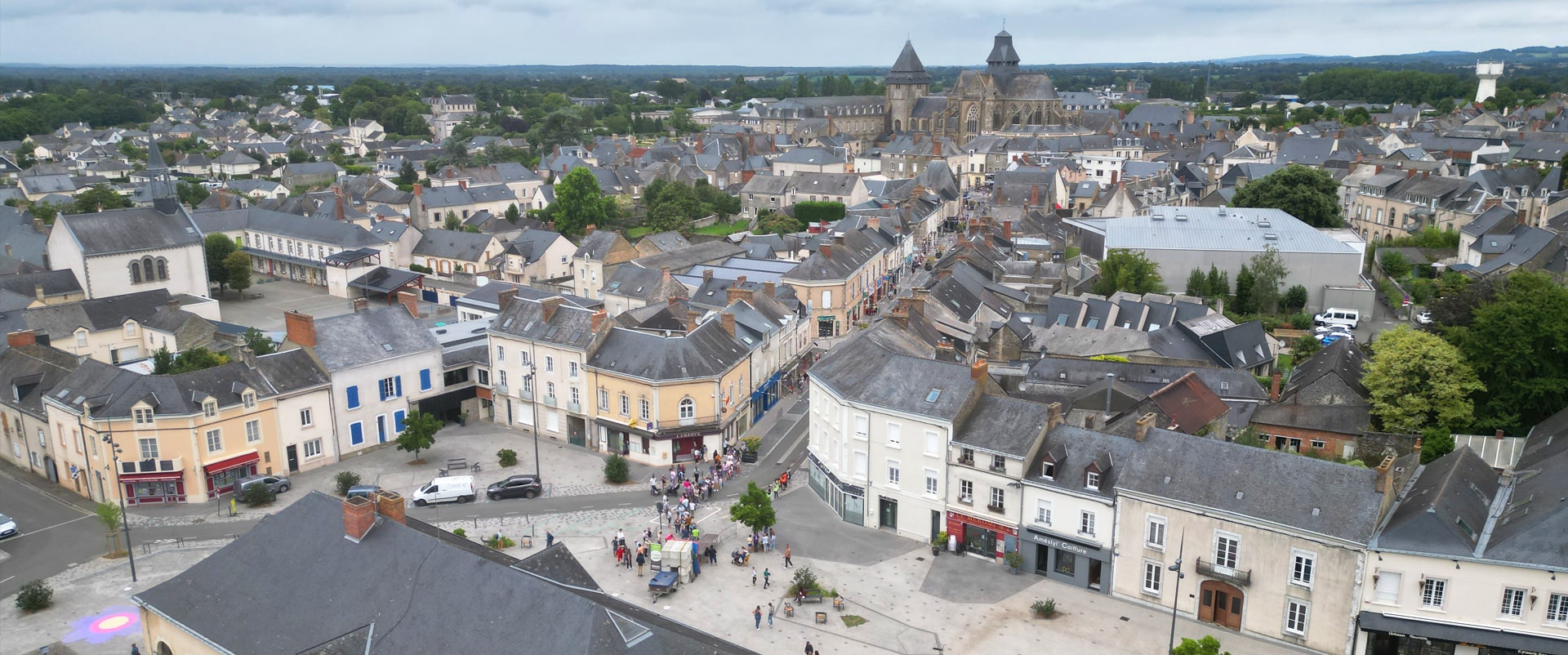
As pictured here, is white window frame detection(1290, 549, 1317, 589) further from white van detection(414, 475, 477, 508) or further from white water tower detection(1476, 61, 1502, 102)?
white water tower detection(1476, 61, 1502, 102)

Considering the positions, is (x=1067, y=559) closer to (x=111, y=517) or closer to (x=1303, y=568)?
(x=1303, y=568)

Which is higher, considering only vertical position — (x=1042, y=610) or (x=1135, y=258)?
(x=1135, y=258)

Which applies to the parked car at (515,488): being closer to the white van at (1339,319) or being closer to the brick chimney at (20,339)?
the brick chimney at (20,339)

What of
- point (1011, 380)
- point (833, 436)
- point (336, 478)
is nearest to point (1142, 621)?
point (833, 436)

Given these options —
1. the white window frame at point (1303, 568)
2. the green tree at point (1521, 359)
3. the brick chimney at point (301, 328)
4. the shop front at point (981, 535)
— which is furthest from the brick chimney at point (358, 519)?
the green tree at point (1521, 359)

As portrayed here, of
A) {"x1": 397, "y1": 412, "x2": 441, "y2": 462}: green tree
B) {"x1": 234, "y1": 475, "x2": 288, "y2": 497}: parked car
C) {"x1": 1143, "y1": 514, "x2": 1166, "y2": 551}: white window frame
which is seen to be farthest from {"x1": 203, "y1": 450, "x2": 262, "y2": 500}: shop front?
{"x1": 1143, "y1": 514, "x2": 1166, "y2": 551}: white window frame

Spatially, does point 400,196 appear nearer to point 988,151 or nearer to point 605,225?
point 605,225
